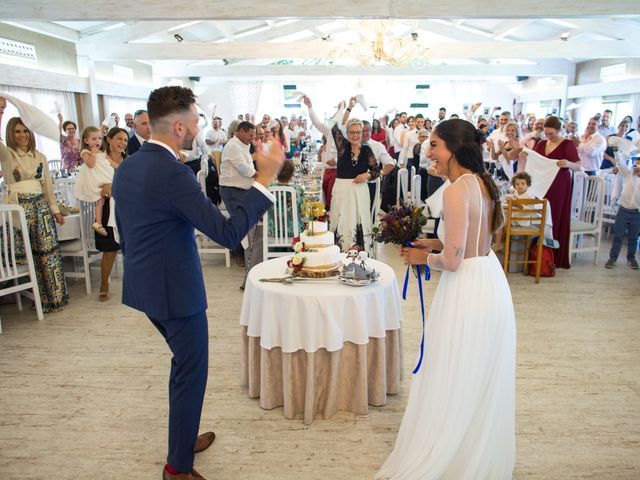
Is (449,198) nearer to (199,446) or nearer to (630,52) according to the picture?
(199,446)

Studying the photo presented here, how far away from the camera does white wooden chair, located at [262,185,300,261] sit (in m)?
4.88

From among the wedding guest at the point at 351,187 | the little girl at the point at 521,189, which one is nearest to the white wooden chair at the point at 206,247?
the wedding guest at the point at 351,187

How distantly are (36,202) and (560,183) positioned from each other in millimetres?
5308

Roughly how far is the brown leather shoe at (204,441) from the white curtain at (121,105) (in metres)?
11.6

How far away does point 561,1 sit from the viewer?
21.3ft

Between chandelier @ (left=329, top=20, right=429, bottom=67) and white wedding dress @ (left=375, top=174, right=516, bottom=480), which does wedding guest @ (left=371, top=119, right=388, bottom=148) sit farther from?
white wedding dress @ (left=375, top=174, right=516, bottom=480)

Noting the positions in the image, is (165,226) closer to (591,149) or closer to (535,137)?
(535,137)

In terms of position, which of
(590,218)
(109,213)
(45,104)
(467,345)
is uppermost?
(45,104)

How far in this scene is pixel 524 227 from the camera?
5.45 m

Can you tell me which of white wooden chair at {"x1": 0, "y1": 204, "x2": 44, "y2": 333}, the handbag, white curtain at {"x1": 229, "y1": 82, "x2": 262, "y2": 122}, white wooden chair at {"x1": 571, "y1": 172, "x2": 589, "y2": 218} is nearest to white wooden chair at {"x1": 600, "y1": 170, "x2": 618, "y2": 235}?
white wooden chair at {"x1": 571, "y1": 172, "x2": 589, "y2": 218}

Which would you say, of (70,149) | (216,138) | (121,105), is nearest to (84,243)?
(70,149)

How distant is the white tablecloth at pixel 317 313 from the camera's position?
2.63 metres

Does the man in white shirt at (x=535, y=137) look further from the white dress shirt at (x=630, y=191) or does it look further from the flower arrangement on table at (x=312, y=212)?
the flower arrangement on table at (x=312, y=212)

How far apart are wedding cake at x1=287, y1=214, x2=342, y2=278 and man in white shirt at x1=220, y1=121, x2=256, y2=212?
6.93 feet
